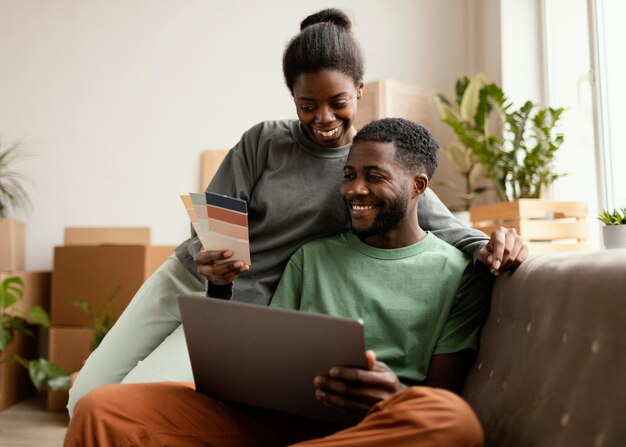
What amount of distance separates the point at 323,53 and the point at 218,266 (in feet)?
1.83

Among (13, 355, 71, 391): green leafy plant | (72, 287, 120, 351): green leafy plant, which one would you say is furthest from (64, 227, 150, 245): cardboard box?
(13, 355, 71, 391): green leafy plant

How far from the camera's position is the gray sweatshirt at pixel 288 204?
1.61m

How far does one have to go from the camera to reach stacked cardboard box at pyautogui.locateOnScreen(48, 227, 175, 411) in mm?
3324

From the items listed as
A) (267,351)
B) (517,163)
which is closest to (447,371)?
(267,351)

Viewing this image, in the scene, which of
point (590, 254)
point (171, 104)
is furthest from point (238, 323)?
point (171, 104)

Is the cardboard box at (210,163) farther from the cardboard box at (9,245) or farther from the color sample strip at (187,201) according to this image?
the color sample strip at (187,201)

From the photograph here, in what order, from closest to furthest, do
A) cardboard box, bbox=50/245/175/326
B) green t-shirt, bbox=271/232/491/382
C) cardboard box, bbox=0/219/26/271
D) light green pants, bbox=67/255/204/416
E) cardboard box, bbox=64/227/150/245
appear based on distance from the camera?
green t-shirt, bbox=271/232/491/382
light green pants, bbox=67/255/204/416
cardboard box, bbox=50/245/175/326
cardboard box, bbox=0/219/26/271
cardboard box, bbox=64/227/150/245

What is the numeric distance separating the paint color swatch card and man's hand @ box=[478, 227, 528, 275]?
19.0 inches

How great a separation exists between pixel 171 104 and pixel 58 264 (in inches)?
44.7

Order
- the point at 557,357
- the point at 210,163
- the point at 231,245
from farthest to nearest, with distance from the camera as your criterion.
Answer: the point at 210,163 → the point at 231,245 → the point at 557,357

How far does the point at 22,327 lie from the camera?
10.6ft

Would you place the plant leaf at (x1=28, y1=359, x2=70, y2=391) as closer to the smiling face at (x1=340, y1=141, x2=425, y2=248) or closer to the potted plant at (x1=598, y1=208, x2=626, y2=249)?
the smiling face at (x1=340, y1=141, x2=425, y2=248)

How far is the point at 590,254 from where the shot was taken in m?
1.10

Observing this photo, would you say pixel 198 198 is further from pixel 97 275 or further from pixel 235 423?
pixel 97 275
